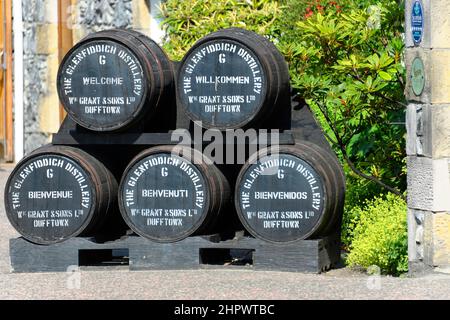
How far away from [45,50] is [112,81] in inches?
313

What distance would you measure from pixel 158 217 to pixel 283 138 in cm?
100

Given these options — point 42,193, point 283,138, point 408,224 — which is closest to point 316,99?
point 283,138

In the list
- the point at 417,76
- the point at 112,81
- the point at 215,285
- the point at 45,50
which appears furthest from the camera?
the point at 45,50

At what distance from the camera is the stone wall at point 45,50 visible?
16172mm

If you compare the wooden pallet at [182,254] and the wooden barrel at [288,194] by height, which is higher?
the wooden barrel at [288,194]

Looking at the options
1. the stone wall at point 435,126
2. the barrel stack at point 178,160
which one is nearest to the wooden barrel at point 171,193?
the barrel stack at point 178,160

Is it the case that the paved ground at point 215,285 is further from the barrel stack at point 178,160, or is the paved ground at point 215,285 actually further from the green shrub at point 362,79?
the green shrub at point 362,79

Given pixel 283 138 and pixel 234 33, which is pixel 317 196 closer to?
pixel 283 138

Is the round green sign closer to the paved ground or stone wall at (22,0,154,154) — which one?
the paved ground

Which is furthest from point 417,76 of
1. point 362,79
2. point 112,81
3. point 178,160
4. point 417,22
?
point 112,81

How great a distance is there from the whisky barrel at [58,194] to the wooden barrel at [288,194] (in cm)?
96

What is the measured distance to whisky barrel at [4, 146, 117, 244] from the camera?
8.85 meters

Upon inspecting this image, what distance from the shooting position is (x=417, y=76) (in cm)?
835

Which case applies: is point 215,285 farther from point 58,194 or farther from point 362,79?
point 362,79
